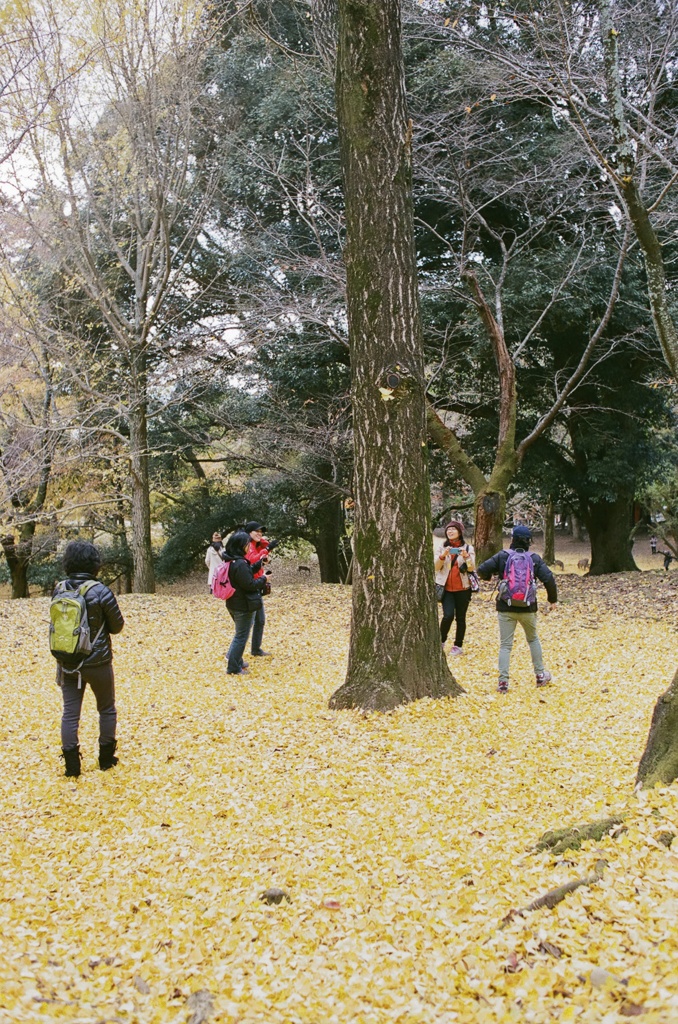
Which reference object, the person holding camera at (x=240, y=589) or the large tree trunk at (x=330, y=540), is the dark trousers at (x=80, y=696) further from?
the large tree trunk at (x=330, y=540)

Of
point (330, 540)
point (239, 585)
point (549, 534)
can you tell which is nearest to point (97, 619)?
point (239, 585)

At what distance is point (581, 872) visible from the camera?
3119 millimetres

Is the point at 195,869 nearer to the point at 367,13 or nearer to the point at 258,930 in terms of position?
the point at 258,930

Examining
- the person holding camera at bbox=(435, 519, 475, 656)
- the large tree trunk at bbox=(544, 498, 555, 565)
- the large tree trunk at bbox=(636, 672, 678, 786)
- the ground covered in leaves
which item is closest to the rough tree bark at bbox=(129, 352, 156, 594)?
the ground covered in leaves

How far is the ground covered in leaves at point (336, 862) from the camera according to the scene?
2639 millimetres

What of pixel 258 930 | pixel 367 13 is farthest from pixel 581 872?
pixel 367 13

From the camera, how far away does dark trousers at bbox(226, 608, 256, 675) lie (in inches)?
304

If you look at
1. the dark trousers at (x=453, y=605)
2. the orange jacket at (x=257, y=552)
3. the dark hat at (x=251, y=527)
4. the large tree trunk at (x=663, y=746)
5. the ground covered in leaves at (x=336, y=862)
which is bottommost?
the ground covered in leaves at (x=336, y=862)

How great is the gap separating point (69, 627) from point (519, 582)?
3681mm

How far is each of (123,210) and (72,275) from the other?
168 cm

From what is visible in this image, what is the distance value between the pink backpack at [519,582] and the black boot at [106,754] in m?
3.41

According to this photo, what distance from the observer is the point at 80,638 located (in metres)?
4.86

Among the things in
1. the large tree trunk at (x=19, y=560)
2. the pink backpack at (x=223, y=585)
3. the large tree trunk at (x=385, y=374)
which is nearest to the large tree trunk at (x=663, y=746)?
the large tree trunk at (x=385, y=374)

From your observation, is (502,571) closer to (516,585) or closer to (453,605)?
(516,585)
